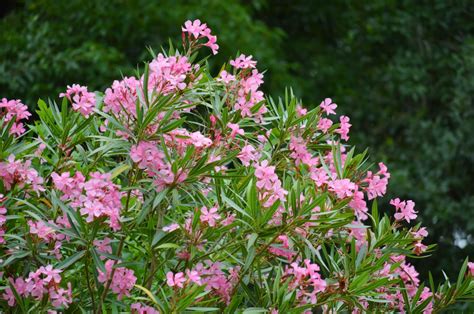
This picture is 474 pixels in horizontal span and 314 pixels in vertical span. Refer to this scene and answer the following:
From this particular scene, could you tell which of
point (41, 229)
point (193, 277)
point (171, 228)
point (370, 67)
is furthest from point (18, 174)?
point (370, 67)

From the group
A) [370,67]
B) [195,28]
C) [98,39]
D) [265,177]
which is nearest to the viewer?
[265,177]

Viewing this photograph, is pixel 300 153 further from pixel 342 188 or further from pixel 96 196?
pixel 96 196

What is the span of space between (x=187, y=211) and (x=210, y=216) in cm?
32

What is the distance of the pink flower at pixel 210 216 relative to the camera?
2.21 metres

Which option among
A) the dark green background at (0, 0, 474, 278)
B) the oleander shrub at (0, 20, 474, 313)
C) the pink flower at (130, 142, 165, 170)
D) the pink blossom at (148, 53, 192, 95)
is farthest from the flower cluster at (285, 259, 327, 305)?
the dark green background at (0, 0, 474, 278)

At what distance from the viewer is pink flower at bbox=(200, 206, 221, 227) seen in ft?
7.24

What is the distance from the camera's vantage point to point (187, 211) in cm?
253

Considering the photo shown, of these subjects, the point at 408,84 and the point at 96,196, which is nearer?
the point at 96,196

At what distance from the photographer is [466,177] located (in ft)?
22.6

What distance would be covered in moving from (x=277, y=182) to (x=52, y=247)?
59 centimetres

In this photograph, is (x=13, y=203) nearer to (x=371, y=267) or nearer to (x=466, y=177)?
(x=371, y=267)

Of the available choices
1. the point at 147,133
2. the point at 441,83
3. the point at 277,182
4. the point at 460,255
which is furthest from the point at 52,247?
the point at 441,83

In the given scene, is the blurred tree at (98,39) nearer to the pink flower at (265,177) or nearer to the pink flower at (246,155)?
the pink flower at (246,155)

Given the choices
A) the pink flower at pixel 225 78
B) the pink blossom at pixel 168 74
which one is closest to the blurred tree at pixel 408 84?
the pink flower at pixel 225 78
